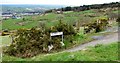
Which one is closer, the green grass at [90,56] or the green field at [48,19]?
the green grass at [90,56]

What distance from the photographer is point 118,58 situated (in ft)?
31.9

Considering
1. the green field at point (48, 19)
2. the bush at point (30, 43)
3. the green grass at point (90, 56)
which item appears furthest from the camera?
the green field at point (48, 19)

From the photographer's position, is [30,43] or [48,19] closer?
[30,43]

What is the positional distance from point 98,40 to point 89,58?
189 inches

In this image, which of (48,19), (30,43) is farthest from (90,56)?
(48,19)

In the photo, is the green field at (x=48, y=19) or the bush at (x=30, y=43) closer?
the bush at (x=30, y=43)

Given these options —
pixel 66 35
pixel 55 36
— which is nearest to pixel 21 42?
pixel 55 36

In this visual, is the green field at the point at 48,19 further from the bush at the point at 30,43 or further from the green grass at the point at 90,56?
the green grass at the point at 90,56

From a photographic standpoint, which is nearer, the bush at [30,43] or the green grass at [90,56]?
the green grass at [90,56]

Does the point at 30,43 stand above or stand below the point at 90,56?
above

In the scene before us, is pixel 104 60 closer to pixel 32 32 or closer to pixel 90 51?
pixel 90 51

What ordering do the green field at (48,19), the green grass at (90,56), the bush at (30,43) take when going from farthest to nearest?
the green field at (48,19) < the bush at (30,43) < the green grass at (90,56)

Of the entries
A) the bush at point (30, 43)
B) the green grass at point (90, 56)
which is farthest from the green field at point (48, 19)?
the green grass at point (90, 56)

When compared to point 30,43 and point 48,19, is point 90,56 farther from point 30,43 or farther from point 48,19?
point 48,19
